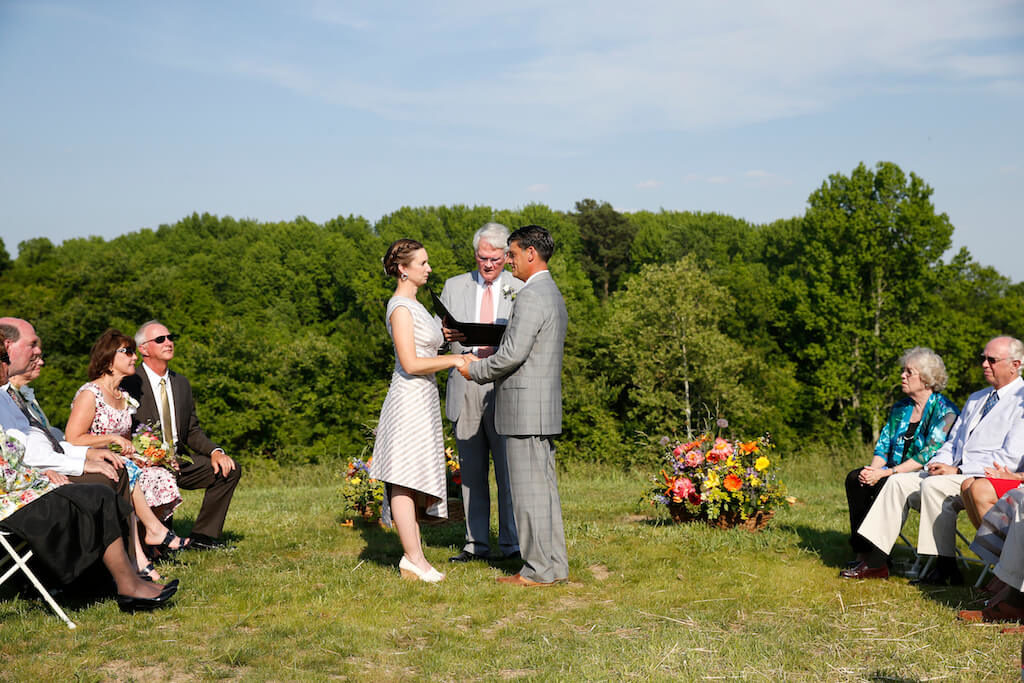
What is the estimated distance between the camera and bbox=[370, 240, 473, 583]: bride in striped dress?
18.3 ft

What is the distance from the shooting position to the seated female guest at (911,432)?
6.25 metres

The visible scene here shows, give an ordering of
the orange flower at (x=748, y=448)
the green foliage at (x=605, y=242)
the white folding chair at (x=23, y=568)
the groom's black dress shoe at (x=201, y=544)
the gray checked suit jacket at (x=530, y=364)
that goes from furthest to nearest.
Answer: the green foliage at (x=605, y=242) → the orange flower at (x=748, y=448) → the groom's black dress shoe at (x=201, y=544) → the gray checked suit jacket at (x=530, y=364) → the white folding chair at (x=23, y=568)

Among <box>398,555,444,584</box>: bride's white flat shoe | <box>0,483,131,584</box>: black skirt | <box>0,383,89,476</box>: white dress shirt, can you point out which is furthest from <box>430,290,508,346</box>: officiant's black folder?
<box>0,383,89,476</box>: white dress shirt

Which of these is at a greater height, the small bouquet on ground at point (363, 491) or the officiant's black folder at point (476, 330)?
the officiant's black folder at point (476, 330)

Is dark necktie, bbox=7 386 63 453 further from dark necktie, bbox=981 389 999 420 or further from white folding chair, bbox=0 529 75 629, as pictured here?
dark necktie, bbox=981 389 999 420

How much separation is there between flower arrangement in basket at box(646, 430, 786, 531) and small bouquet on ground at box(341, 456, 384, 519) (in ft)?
8.23

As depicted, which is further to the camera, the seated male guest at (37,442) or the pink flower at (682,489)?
the pink flower at (682,489)

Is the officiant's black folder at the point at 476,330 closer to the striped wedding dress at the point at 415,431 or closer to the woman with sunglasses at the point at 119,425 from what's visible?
the striped wedding dress at the point at 415,431

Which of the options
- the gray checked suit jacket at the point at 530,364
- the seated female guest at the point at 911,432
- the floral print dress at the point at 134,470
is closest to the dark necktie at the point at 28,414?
the floral print dress at the point at 134,470

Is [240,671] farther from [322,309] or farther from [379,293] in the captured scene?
[322,309]

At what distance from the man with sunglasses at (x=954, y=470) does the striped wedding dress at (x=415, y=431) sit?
9.26 feet

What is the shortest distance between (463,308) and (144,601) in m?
2.82

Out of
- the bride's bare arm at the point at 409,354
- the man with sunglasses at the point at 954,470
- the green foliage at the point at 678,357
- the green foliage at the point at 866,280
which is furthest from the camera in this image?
the green foliage at the point at 866,280

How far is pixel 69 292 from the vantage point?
1533 inches
